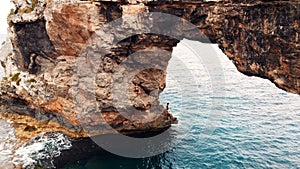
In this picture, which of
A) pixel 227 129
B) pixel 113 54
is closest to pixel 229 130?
pixel 227 129

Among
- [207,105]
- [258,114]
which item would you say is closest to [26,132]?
[207,105]

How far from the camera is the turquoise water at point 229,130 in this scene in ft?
94.9

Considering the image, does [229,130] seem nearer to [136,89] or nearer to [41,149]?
[136,89]

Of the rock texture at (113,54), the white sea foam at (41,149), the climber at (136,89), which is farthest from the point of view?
the climber at (136,89)

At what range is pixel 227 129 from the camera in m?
36.3

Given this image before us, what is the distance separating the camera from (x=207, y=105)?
45.3m

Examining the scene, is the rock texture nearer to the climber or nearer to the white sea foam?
the climber

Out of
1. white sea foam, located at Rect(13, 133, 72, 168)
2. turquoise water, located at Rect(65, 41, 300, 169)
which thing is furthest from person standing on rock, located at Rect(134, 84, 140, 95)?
white sea foam, located at Rect(13, 133, 72, 168)

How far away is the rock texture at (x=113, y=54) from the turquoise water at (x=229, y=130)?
5.36 metres

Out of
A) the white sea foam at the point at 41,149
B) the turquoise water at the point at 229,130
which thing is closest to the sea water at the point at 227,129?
the turquoise water at the point at 229,130

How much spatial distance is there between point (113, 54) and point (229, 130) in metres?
18.2

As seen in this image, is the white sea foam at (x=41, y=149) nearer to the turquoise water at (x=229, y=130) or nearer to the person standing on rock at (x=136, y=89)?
the turquoise water at (x=229, y=130)

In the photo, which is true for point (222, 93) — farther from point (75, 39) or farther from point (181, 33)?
point (75, 39)

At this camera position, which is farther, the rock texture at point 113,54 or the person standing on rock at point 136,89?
the person standing on rock at point 136,89
